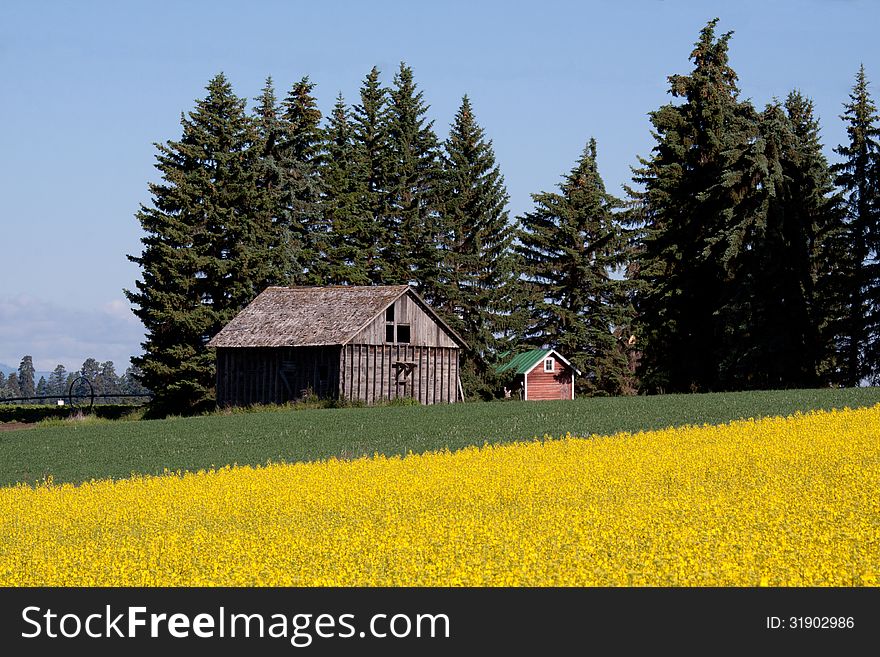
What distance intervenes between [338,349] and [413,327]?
14.9ft

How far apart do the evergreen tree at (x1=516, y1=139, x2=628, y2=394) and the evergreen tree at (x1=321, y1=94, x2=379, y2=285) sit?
857 cm

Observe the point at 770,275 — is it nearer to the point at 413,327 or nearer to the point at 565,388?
the point at 413,327

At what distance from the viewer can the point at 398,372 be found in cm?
5125

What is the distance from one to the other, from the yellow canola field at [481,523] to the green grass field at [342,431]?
17.7 feet

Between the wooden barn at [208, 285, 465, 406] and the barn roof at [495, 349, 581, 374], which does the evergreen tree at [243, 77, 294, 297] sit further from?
the barn roof at [495, 349, 581, 374]

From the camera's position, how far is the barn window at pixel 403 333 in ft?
172

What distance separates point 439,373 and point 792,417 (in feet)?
81.2

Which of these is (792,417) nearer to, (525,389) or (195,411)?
(195,411)

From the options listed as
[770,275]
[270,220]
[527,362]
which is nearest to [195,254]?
[270,220]

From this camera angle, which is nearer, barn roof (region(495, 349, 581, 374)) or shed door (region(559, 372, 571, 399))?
barn roof (region(495, 349, 581, 374))

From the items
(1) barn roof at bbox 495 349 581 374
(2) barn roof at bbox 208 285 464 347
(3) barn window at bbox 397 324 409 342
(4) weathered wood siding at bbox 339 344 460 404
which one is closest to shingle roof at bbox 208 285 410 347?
(2) barn roof at bbox 208 285 464 347

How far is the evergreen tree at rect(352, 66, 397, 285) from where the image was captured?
215 feet

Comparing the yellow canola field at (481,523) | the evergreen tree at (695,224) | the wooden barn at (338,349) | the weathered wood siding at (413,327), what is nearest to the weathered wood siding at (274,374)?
the wooden barn at (338,349)

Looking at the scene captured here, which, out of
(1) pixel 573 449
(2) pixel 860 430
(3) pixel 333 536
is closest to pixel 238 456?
(1) pixel 573 449
